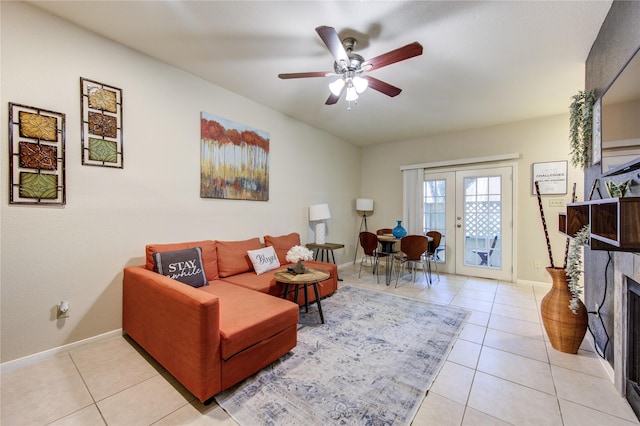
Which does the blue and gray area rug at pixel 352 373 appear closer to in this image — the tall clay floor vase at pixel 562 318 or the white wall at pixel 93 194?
the tall clay floor vase at pixel 562 318

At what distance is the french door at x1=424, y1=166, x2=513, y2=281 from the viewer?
4320 mm

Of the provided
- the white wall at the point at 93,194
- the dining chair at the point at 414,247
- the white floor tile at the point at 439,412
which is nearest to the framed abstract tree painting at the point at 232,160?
the white wall at the point at 93,194

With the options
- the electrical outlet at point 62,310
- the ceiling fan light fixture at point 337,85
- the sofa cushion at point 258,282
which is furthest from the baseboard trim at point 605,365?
the electrical outlet at point 62,310

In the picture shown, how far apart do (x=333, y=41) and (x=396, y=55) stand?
1.68 ft

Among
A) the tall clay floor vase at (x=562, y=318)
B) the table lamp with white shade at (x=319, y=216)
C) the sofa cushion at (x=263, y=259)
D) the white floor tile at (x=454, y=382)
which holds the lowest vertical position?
the white floor tile at (x=454, y=382)

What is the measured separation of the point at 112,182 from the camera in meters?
2.37

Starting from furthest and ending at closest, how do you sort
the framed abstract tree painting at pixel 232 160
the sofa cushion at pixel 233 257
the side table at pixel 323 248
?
the side table at pixel 323 248 → the framed abstract tree painting at pixel 232 160 → the sofa cushion at pixel 233 257

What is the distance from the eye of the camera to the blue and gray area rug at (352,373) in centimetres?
150

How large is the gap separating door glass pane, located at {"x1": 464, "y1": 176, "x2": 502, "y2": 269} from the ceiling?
55.0 inches

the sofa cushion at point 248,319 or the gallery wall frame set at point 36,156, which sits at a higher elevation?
the gallery wall frame set at point 36,156

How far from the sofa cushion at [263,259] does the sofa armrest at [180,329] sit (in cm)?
116

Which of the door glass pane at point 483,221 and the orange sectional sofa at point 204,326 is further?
the door glass pane at point 483,221

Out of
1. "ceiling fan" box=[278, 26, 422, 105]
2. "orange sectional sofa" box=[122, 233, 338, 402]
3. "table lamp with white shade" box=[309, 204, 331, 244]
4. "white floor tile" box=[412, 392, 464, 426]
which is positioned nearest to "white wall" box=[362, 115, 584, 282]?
"table lamp with white shade" box=[309, 204, 331, 244]

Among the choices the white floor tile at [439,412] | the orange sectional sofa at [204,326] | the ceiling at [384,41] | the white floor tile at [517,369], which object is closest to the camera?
the white floor tile at [439,412]
